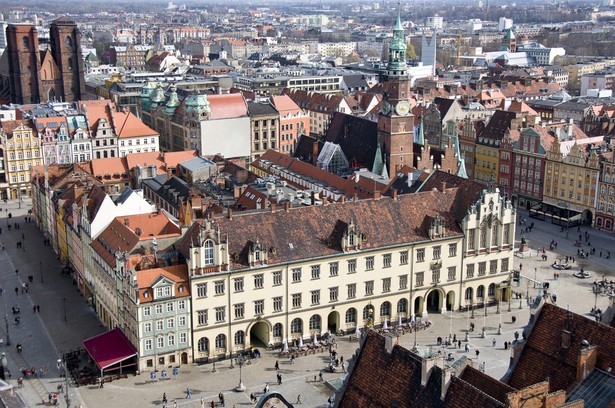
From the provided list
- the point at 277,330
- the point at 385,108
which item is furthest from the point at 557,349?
the point at 385,108

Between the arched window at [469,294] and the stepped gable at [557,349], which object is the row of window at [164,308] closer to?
the arched window at [469,294]

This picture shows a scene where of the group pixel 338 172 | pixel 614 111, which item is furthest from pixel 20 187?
pixel 614 111

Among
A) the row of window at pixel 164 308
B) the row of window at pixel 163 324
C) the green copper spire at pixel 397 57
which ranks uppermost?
the green copper spire at pixel 397 57

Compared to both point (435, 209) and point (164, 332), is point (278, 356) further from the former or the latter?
point (435, 209)

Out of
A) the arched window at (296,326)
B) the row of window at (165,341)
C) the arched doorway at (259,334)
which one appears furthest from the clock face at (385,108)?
the row of window at (165,341)

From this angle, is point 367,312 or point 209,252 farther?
point 367,312

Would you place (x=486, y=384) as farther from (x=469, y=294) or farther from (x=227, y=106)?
(x=227, y=106)
